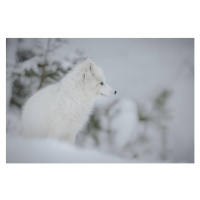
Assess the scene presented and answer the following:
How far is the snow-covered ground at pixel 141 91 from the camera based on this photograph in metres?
3.10

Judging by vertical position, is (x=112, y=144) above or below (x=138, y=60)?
below

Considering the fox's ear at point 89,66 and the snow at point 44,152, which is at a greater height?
the fox's ear at point 89,66

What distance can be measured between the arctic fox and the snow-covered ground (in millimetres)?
185

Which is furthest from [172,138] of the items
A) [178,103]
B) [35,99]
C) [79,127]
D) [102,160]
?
[35,99]

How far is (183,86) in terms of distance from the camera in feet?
12.0

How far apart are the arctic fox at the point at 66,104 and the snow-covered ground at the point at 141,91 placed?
0.61 ft

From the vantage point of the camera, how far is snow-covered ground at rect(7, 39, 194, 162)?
10.2 ft

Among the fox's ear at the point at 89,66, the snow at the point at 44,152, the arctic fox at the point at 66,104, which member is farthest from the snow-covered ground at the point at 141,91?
the fox's ear at the point at 89,66

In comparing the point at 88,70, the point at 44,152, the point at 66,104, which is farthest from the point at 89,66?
the point at 44,152

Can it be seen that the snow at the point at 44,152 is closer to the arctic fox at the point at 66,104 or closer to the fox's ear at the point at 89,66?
the arctic fox at the point at 66,104

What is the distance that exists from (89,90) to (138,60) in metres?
1.08

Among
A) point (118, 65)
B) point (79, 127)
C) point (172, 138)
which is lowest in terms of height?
point (172, 138)
